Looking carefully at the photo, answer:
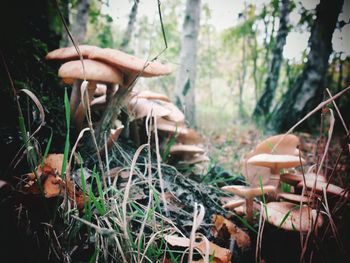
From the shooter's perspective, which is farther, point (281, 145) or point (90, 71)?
point (281, 145)

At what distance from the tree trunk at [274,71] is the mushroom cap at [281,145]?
5.38m

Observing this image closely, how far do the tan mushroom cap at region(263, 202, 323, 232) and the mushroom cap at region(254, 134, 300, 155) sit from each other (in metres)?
0.36

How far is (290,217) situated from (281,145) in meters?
0.51

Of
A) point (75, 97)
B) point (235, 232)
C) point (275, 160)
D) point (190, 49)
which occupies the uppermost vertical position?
point (190, 49)

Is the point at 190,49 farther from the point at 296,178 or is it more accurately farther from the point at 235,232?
the point at 235,232

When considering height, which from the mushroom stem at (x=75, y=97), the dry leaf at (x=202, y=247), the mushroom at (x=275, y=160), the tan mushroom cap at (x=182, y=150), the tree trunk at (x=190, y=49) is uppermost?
the tree trunk at (x=190, y=49)

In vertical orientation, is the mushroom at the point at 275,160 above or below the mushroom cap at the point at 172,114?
below

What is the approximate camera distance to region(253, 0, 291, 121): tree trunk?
23.1 ft

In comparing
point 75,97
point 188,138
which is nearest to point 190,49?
point 188,138

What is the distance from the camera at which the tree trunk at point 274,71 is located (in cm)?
704

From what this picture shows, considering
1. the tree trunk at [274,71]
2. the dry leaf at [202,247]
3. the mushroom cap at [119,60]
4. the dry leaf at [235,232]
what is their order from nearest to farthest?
the dry leaf at [202,247] → the dry leaf at [235,232] → the mushroom cap at [119,60] → the tree trunk at [274,71]

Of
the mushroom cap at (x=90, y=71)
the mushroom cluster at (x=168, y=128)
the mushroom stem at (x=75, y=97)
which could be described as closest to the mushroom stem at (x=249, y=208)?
the mushroom cluster at (x=168, y=128)

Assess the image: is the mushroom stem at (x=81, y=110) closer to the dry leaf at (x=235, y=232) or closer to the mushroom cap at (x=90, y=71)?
the mushroom cap at (x=90, y=71)

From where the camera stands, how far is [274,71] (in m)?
7.37
